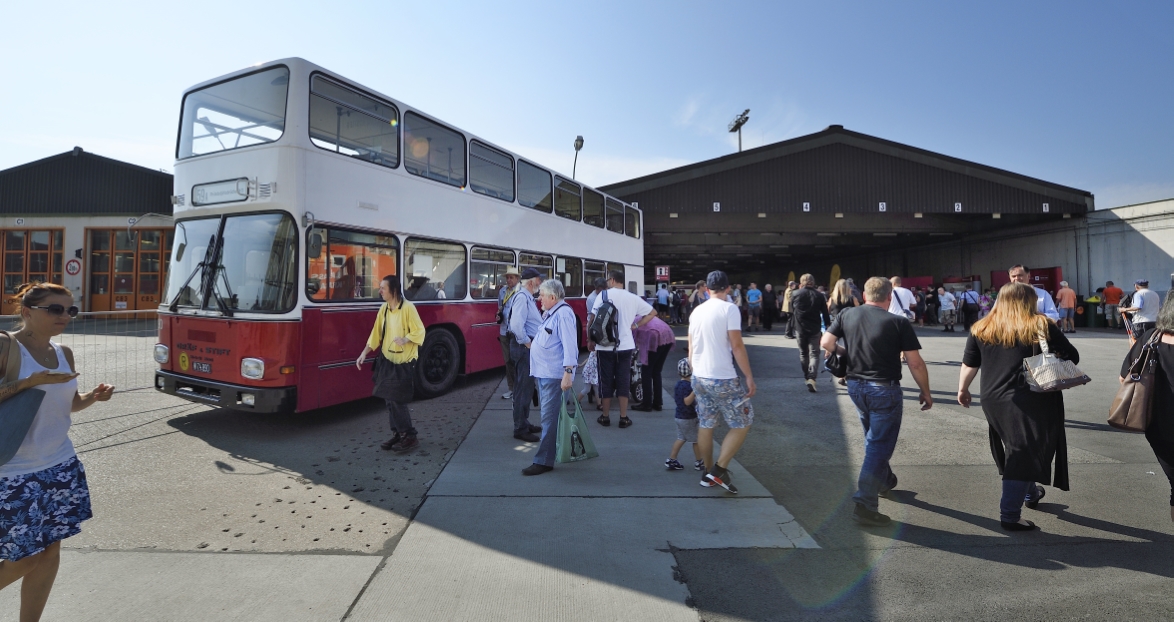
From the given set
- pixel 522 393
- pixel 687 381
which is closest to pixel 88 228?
pixel 522 393

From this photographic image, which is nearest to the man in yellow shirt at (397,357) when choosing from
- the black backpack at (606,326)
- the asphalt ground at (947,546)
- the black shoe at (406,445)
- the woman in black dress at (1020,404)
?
the black shoe at (406,445)

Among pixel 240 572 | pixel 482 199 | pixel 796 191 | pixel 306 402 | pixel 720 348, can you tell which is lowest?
pixel 240 572

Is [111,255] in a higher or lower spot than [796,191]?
lower

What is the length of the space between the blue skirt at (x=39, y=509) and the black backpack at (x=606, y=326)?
4646 mm

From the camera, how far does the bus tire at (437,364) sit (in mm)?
7934

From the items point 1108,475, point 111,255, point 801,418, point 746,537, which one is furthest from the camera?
point 111,255

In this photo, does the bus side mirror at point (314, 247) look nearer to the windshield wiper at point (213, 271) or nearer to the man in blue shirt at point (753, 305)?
the windshield wiper at point (213, 271)

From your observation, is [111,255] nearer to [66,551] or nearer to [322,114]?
[322,114]

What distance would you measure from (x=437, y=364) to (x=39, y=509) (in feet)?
19.3

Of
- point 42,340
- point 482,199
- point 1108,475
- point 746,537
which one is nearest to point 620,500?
point 746,537

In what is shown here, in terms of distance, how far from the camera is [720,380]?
4.30 metres

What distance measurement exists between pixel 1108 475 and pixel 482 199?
8099 mm

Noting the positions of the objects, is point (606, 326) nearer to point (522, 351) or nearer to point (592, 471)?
point (522, 351)

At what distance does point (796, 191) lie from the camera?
23969 mm
